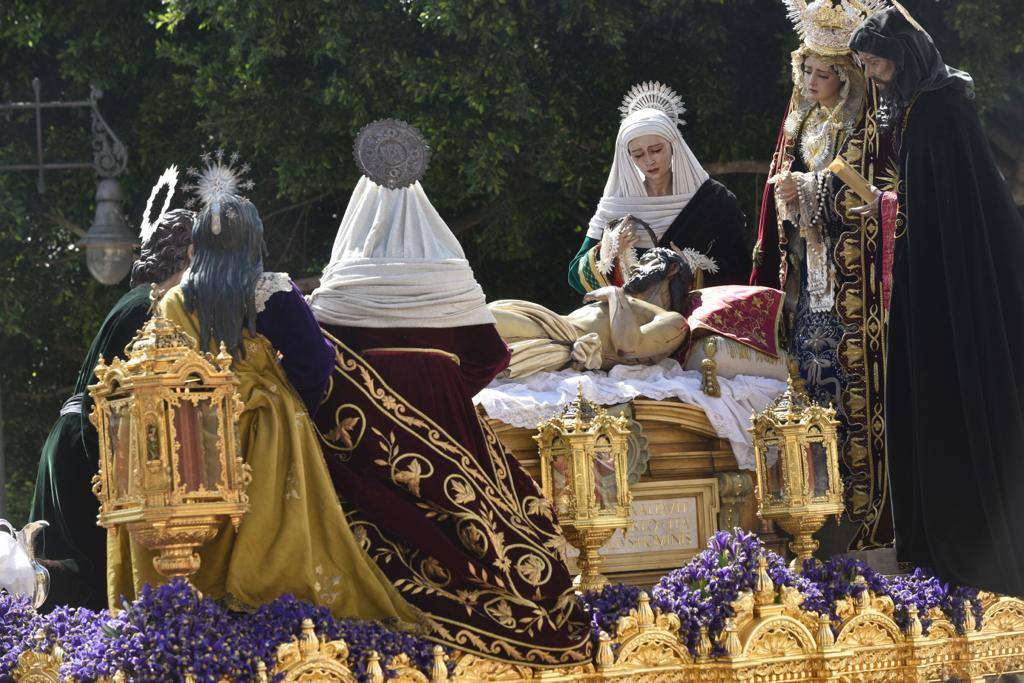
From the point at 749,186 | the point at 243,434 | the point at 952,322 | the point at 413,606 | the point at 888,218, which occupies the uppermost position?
the point at 749,186

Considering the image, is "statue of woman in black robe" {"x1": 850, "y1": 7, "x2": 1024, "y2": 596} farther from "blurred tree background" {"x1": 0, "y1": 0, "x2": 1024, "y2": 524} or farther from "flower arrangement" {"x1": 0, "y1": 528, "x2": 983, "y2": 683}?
"blurred tree background" {"x1": 0, "y1": 0, "x2": 1024, "y2": 524}

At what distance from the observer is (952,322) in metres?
9.07

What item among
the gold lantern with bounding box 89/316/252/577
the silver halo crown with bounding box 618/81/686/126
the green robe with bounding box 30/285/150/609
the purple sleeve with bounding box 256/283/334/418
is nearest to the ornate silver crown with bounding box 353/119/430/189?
the purple sleeve with bounding box 256/283/334/418

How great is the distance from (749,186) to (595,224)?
4500 millimetres

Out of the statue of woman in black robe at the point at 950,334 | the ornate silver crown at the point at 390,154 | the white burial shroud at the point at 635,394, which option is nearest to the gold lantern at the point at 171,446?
the ornate silver crown at the point at 390,154

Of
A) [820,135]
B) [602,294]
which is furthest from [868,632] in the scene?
[820,135]

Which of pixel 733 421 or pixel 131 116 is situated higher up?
pixel 131 116

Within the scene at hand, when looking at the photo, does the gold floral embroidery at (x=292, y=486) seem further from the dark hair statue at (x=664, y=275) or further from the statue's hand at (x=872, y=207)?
the statue's hand at (x=872, y=207)

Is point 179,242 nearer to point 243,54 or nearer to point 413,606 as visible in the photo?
point 413,606

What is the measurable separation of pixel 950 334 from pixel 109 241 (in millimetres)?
5083

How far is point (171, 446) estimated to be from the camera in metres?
6.88

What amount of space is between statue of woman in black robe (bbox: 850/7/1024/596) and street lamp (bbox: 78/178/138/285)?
15.2 feet

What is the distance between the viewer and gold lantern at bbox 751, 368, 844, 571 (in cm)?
884

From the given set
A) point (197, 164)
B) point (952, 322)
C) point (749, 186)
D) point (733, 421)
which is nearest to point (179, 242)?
point (733, 421)
